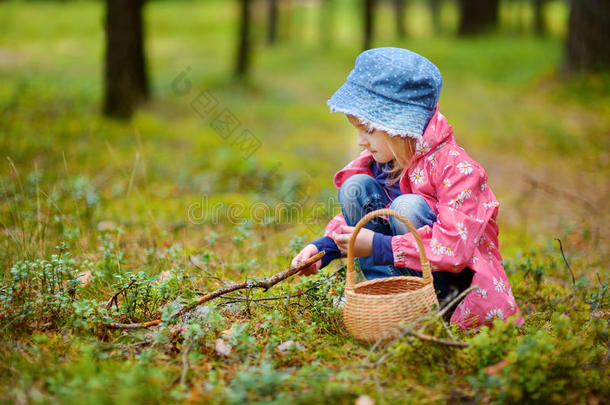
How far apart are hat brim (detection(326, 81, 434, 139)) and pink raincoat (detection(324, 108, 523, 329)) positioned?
80mm

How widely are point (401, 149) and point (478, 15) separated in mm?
19954

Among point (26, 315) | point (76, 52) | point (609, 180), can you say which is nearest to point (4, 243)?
point (26, 315)

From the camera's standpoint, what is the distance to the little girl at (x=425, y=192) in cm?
226

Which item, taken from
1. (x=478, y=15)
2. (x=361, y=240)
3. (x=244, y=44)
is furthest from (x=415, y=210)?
(x=478, y=15)

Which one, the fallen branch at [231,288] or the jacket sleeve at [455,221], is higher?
the jacket sleeve at [455,221]

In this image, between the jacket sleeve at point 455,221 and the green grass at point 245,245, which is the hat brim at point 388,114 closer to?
the jacket sleeve at point 455,221

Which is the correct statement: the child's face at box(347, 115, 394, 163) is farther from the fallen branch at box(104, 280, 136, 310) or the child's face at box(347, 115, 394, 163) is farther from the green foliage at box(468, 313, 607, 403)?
the fallen branch at box(104, 280, 136, 310)

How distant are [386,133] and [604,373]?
1.33 m

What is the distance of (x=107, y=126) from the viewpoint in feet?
22.5

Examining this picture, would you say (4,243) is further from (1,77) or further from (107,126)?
(1,77)

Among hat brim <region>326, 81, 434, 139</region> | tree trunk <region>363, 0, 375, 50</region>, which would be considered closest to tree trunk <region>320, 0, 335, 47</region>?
tree trunk <region>363, 0, 375, 50</region>

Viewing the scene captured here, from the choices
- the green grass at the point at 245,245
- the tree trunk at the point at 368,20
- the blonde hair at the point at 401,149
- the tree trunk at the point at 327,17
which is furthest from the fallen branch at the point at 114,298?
the tree trunk at the point at 327,17

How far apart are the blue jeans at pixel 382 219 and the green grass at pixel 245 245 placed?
0.82ft

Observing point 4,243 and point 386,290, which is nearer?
point 386,290
